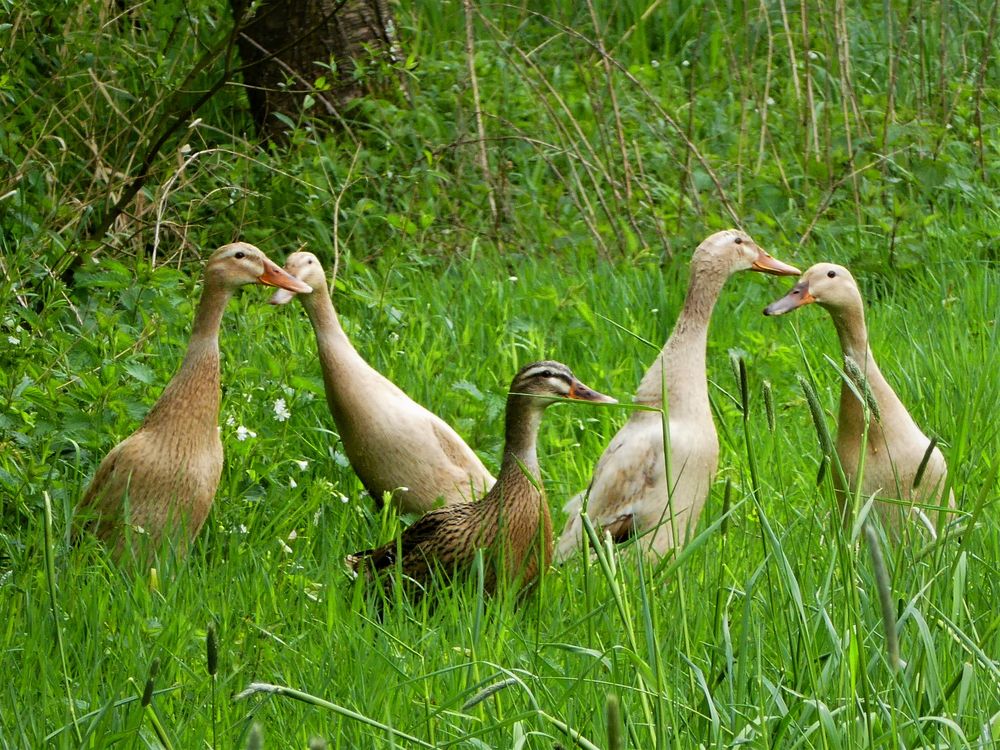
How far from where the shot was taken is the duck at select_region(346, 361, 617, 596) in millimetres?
3770

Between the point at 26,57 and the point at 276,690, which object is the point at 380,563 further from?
the point at 26,57

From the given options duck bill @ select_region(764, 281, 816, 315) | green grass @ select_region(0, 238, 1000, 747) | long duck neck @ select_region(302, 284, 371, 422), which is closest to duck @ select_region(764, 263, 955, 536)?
duck bill @ select_region(764, 281, 816, 315)

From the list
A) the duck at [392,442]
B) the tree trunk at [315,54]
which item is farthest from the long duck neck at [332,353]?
the tree trunk at [315,54]

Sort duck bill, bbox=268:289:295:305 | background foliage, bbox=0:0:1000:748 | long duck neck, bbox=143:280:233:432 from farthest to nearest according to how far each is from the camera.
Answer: duck bill, bbox=268:289:295:305 < long duck neck, bbox=143:280:233:432 < background foliage, bbox=0:0:1000:748

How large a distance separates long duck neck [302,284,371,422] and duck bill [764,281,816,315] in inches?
49.4

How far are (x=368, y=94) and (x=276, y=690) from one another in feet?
19.3

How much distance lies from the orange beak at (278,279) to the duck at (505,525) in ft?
2.99

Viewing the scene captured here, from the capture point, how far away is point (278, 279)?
4641mm

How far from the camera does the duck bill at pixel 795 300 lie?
424cm

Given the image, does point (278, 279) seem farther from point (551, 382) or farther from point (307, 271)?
point (551, 382)

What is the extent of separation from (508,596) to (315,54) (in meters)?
4.44

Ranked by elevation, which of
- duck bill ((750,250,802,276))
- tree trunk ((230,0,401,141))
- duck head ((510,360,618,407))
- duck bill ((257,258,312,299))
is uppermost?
tree trunk ((230,0,401,141))

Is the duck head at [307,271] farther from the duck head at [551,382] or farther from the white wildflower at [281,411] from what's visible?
the duck head at [551,382]

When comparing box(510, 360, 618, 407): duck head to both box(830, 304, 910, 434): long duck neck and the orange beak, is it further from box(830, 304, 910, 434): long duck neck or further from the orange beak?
the orange beak
